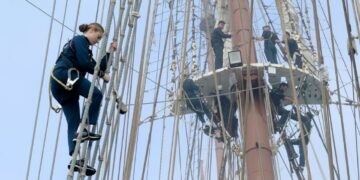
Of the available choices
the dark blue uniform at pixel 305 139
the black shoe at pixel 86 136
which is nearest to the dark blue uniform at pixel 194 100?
the dark blue uniform at pixel 305 139

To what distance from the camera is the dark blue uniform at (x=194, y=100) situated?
909cm

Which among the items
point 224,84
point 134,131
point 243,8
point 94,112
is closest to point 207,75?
point 224,84

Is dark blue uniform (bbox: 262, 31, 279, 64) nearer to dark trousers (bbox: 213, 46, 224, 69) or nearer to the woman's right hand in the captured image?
dark trousers (bbox: 213, 46, 224, 69)

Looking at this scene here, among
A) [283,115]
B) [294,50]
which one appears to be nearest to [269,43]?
[294,50]

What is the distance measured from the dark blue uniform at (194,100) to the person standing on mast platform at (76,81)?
4635 millimetres

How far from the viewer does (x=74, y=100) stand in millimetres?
4379

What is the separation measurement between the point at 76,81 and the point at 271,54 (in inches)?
207

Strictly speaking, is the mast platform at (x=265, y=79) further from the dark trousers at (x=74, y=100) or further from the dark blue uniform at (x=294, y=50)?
the dark trousers at (x=74, y=100)

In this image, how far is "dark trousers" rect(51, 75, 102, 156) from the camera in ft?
14.1

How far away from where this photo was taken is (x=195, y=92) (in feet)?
30.2

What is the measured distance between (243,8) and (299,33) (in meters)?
1.17

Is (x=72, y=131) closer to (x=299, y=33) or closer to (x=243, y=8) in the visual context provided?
(x=243, y=8)

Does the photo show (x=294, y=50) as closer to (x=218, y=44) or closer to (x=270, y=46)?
(x=270, y=46)

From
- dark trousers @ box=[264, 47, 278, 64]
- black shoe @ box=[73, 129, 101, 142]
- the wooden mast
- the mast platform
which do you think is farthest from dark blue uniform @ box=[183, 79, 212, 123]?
black shoe @ box=[73, 129, 101, 142]
